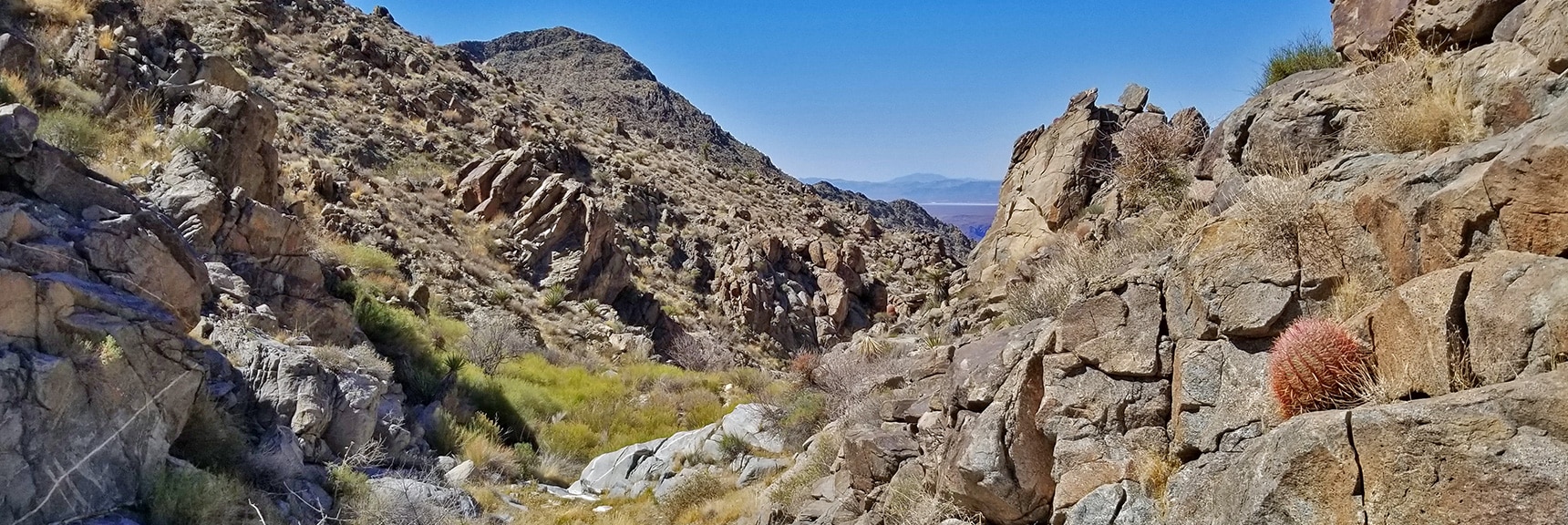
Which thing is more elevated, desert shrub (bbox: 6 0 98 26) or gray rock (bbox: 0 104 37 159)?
desert shrub (bbox: 6 0 98 26)

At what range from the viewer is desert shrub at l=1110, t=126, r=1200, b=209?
31.4 feet

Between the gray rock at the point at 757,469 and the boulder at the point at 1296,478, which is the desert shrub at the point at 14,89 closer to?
the gray rock at the point at 757,469

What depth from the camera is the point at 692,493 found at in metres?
10.6

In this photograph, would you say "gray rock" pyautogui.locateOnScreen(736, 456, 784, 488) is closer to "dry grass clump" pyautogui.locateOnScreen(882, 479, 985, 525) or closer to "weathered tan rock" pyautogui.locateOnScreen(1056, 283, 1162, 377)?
"dry grass clump" pyautogui.locateOnScreen(882, 479, 985, 525)

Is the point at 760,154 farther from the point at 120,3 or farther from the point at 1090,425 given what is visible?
the point at 1090,425

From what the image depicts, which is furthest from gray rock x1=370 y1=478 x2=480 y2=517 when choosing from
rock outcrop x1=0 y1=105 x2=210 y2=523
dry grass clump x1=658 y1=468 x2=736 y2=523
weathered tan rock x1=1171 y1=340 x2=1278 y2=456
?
weathered tan rock x1=1171 y1=340 x2=1278 y2=456

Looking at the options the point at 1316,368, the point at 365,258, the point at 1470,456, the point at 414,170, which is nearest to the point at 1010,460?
the point at 1316,368

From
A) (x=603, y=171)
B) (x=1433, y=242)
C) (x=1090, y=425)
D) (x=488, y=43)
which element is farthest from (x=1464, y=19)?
(x=488, y=43)

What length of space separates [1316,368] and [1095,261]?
12.8 feet

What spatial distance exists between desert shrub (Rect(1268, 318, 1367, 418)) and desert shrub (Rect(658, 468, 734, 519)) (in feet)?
25.6

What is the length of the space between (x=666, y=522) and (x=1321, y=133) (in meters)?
8.23

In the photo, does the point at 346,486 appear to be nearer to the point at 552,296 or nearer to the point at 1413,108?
the point at 1413,108

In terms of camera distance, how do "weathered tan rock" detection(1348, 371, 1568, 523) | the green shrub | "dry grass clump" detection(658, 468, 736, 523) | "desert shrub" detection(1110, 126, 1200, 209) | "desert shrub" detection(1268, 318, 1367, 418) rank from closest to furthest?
"weathered tan rock" detection(1348, 371, 1568, 523), "desert shrub" detection(1268, 318, 1367, 418), "desert shrub" detection(1110, 126, 1200, 209), "dry grass clump" detection(658, 468, 736, 523), the green shrub

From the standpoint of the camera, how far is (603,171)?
1228 inches
